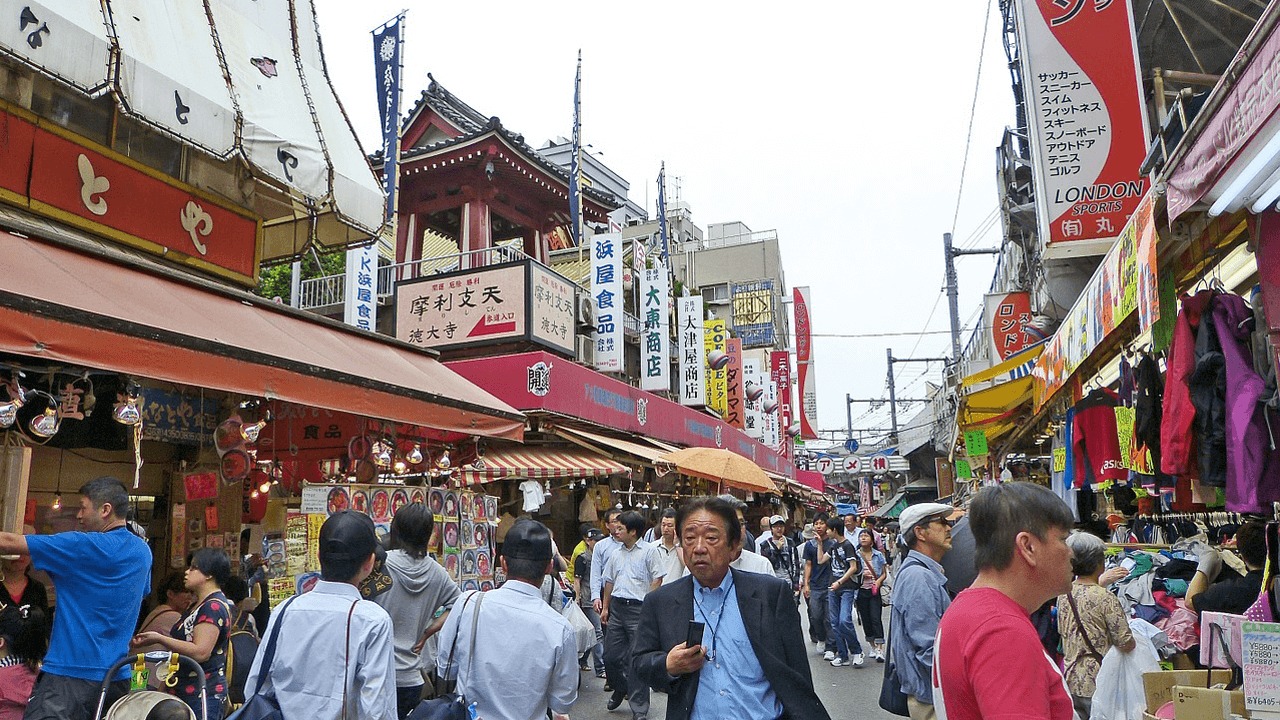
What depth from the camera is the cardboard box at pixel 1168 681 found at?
495 cm

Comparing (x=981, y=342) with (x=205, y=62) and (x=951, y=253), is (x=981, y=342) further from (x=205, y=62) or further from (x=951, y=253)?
(x=205, y=62)

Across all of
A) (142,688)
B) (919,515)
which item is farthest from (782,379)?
(142,688)

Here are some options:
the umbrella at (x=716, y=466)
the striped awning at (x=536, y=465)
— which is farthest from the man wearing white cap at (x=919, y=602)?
the striped awning at (x=536, y=465)

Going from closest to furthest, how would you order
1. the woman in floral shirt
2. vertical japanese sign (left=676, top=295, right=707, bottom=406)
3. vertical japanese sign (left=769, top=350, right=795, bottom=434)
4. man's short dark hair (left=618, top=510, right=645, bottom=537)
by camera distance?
the woman in floral shirt → man's short dark hair (left=618, top=510, right=645, bottom=537) → vertical japanese sign (left=676, top=295, right=707, bottom=406) → vertical japanese sign (left=769, top=350, right=795, bottom=434)

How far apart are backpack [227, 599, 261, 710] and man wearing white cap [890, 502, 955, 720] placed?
4.23 meters

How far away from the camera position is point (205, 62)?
25.1 ft

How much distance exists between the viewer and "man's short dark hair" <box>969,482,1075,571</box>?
2.38 meters

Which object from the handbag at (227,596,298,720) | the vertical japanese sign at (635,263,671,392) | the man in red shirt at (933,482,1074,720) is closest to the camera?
the man in red shirt at (933,482,1074,720)

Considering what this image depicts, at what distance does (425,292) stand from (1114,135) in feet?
40.9

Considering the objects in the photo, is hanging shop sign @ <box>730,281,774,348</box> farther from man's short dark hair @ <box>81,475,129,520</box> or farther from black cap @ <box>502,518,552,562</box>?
black cap @ <box>502,518,552,562</box>

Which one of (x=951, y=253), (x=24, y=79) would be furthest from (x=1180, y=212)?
(x=951, y=253)

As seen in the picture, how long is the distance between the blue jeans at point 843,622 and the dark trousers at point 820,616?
0.19 metres

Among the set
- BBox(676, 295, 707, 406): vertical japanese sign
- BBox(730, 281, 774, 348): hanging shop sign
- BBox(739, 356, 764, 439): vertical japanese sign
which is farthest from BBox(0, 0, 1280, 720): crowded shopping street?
BBox(730, 281, 774, 348): hanging shop sign

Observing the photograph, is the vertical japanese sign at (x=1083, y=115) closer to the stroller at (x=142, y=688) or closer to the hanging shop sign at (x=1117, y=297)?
the hanging shop sign at (x=1117, y=297)
